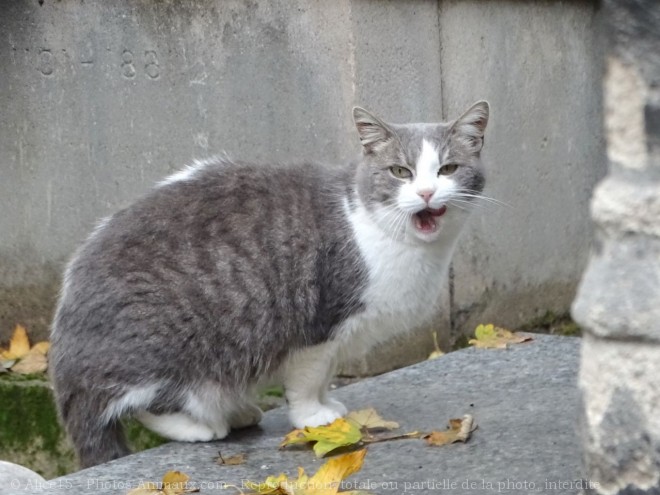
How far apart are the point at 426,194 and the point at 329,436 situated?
0.76 meters

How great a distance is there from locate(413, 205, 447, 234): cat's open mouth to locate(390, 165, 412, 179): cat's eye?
0.39 feet

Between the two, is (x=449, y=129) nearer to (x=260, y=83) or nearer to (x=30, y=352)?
(x=260, y=83)

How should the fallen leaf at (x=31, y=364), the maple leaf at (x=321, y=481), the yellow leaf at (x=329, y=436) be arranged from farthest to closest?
the fallen leaf at (x=31, y=364), the yellow leaf at (x=329, y=436), the maple leaf at (x=321, y=481)

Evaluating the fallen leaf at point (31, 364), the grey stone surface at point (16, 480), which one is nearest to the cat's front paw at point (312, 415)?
the grey stone surface at point (16, 480)

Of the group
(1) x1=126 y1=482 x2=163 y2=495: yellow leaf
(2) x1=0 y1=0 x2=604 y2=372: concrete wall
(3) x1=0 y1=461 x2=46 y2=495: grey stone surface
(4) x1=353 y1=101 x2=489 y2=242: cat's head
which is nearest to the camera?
(1) x1=126 y1=482 x2=163 y2=495: yellow leaf

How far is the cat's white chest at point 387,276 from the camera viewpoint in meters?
Answer: 3.43

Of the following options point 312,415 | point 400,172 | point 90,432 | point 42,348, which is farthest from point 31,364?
point 400,172

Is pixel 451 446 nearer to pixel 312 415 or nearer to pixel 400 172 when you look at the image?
pixel 312 415

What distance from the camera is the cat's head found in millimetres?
3342

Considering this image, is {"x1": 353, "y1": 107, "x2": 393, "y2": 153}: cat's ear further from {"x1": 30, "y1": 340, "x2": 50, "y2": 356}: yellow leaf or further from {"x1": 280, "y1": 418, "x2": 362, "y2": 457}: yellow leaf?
{"x1": 30, "y1": 340, "x2": 50, "y2": 356}: yellow leaf

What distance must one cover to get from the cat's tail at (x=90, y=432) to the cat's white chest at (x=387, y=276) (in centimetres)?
79

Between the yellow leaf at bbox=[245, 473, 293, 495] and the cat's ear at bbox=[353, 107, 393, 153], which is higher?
the cat's ear at bbox=[353, 107, 393, 153]

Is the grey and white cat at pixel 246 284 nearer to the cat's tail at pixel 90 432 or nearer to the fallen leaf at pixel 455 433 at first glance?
the cat's tail at pixel 90 432

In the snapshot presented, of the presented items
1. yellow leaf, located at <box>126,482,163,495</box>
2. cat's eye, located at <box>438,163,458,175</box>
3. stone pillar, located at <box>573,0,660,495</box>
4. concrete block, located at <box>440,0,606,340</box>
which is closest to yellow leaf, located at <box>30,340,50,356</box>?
concrete block, located at <box>440,0,606,340</box>
